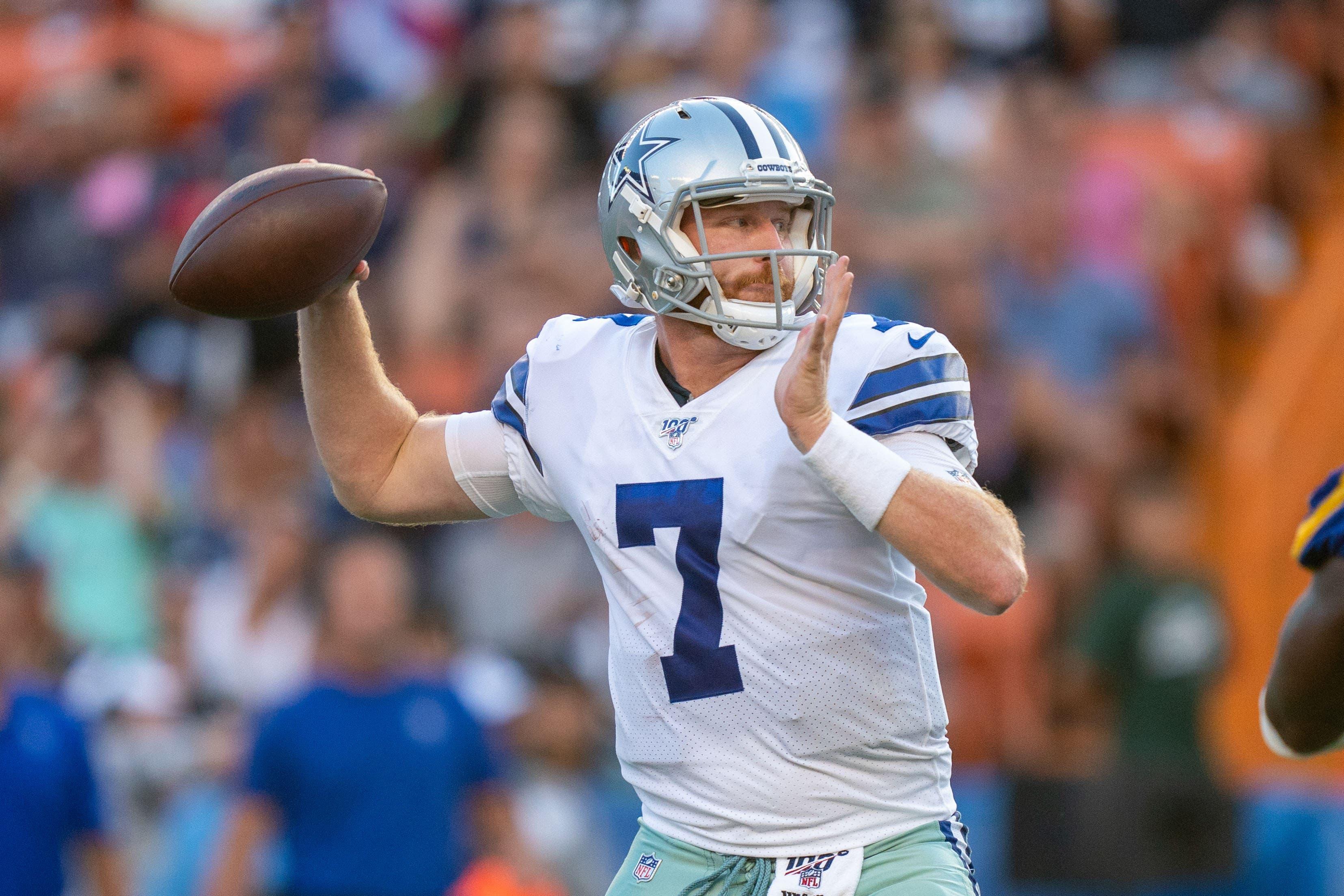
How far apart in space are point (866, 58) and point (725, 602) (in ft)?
19.1

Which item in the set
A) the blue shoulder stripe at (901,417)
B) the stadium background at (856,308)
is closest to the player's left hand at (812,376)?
the blue shoulder stripe at (901,417)

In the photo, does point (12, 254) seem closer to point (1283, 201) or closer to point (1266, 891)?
point (1283, 201)

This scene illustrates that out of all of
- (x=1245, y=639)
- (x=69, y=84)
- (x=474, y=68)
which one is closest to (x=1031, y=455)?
(x=1245, y=639)

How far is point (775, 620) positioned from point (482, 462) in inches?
30.4

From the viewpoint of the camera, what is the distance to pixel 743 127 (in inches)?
135

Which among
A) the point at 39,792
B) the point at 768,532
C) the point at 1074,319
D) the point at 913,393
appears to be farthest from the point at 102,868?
the point at 1074,319

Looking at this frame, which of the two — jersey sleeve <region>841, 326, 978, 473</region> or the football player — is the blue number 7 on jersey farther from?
the football player

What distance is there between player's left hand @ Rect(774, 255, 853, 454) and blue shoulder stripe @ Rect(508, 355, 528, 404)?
28.5 inches

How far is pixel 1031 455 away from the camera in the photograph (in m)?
7.22

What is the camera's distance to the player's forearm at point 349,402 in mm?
3645

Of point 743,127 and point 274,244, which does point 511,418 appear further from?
point 743,127

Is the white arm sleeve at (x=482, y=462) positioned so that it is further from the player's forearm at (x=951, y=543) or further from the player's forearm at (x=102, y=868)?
the player's forearm at (x=102, y=868)

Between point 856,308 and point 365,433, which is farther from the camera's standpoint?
point 856,308

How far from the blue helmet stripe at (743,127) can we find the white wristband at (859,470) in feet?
2.10
